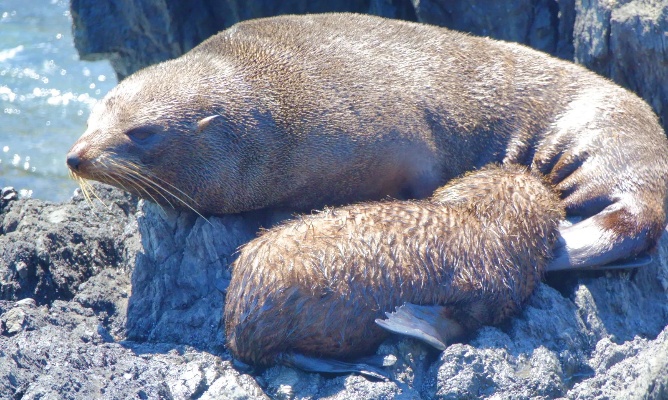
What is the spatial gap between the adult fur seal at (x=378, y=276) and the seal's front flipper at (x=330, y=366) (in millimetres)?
21

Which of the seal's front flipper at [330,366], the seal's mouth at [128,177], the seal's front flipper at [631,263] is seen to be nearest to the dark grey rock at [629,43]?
the seal's front flipper at [631,263]

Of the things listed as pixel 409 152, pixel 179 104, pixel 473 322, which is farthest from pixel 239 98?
pixel 473 322

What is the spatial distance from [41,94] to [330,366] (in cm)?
890

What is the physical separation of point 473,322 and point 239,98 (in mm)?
2322

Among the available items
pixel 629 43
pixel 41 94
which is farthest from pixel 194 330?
pixel 41 94

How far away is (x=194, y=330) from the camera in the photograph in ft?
19.6

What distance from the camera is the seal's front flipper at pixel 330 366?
532 centimetres

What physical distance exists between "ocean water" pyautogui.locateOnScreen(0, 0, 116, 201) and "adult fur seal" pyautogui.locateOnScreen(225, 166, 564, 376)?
5282 mm

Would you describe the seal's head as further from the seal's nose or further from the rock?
the rock

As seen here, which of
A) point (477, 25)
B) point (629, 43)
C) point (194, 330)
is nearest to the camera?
point (194, 330)

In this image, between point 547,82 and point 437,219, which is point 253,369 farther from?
point 547,82

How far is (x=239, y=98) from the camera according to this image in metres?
6.83

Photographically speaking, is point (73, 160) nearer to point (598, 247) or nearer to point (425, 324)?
point (425, 324)

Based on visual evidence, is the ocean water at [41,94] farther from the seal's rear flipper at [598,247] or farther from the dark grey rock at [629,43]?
the seal's rear flipper at [598,247]
